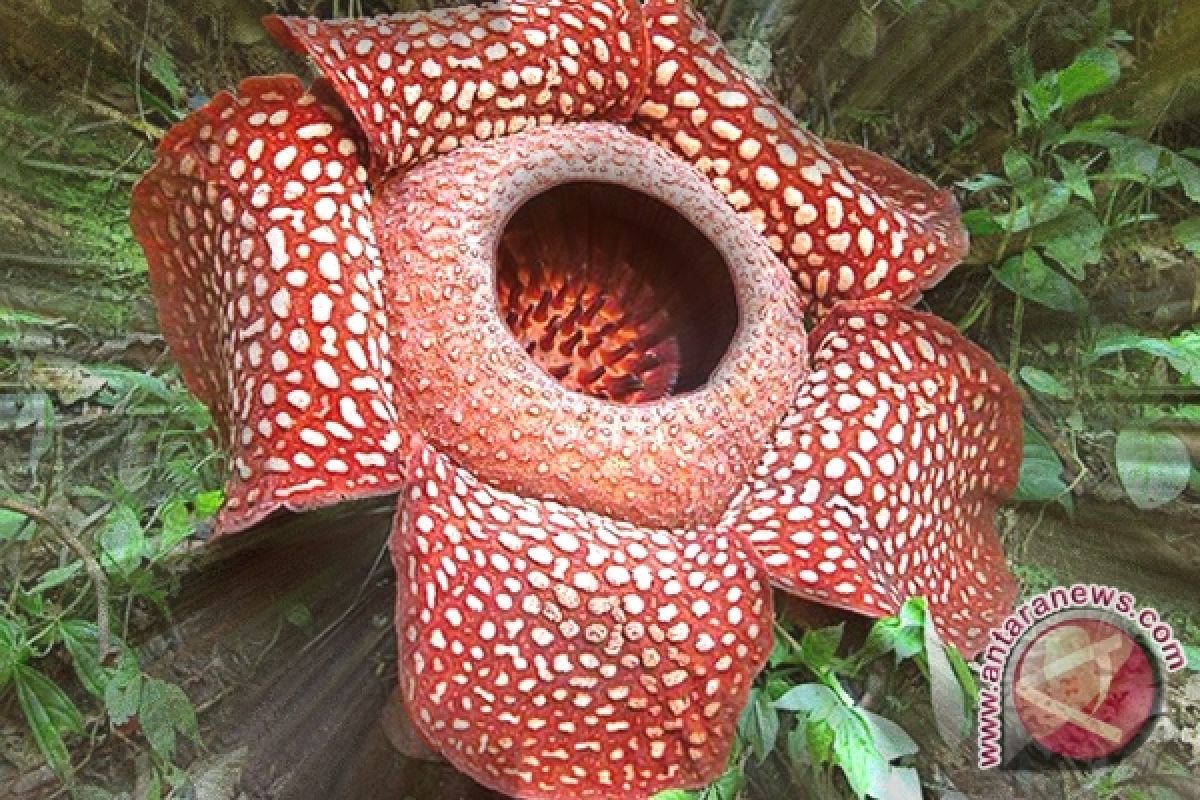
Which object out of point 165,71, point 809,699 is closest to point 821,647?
point 809,699

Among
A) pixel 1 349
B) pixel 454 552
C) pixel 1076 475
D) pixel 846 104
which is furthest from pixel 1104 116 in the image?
pixel 1 349

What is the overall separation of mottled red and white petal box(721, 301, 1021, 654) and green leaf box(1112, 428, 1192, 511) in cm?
15

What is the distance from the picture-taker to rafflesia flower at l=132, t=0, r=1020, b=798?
1.34 meters

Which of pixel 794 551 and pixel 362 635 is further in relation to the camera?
pixel 794 551

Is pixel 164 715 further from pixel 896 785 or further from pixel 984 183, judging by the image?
pixel 984 183

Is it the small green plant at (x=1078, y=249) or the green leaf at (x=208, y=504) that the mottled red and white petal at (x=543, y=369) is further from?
the small green plant at (x=1078, y=249)

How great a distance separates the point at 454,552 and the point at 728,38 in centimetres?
102

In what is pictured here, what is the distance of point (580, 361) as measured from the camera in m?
1.75

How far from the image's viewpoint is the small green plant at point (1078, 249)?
180 centimetres

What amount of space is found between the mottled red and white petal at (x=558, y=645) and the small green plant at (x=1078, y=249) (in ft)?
2.10

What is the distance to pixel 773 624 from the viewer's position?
1.48 metres

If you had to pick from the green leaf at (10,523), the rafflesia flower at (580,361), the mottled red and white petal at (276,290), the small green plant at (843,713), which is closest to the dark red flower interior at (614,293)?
the rafflesia flower at (580,361)

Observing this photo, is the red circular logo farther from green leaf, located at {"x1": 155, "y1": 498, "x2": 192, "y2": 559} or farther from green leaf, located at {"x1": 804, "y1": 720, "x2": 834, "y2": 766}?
green leaf, located at {"x1": 155, "y1": 498, "x2": 192, "y2": 559}

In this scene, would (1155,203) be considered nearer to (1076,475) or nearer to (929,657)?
(1076,475)
